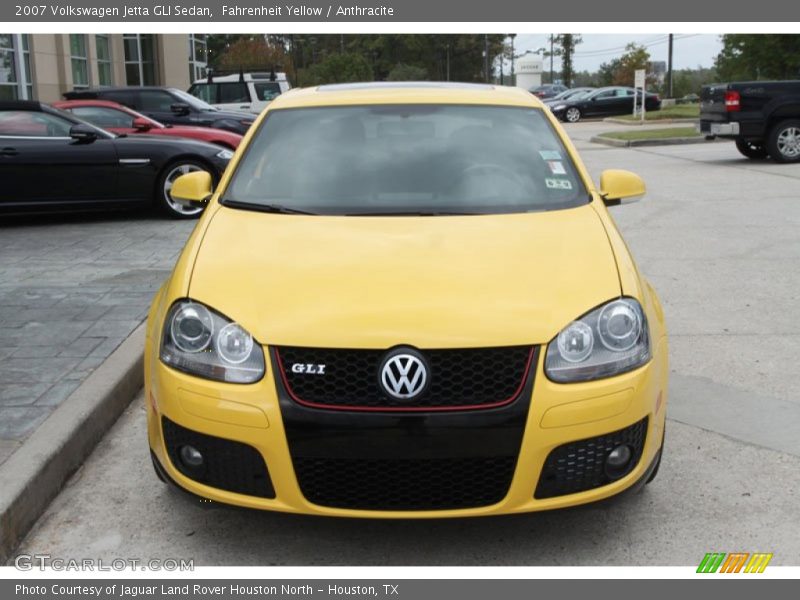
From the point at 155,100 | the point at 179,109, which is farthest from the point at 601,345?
the point at 155,100

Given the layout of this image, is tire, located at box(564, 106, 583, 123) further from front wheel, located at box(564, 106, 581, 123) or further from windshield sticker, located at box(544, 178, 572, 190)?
windshield sticker, located at box(544, 178, 572, 190)

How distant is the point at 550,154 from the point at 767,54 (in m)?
37.0

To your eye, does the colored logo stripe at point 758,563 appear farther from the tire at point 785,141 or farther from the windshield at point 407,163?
the tire at point 785,141

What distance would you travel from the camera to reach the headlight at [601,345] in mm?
3289

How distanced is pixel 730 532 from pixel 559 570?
2.32ft

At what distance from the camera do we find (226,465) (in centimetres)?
335

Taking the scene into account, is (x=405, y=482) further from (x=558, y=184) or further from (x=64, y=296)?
(x=64, y=296)

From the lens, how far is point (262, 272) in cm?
366

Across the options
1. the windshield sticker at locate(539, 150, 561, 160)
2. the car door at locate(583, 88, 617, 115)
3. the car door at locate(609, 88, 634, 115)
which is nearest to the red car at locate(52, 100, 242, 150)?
the windshield sticker at locate(539, 150, 561, 160)

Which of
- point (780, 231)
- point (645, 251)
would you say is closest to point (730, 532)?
point (645, 251)

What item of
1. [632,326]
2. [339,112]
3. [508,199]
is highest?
[339,112]

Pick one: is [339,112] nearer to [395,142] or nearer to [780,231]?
[395,142]

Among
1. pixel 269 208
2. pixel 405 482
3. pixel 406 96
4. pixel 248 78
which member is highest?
pixel 406 96

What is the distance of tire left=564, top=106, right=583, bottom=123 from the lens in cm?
4478
